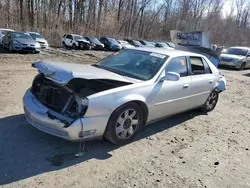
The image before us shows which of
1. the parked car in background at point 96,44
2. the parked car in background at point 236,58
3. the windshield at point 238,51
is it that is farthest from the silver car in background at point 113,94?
the parked car in background at point 96,44

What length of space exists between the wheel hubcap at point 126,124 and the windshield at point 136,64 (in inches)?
26.6

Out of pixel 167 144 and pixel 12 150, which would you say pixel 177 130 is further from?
pixel 12 150

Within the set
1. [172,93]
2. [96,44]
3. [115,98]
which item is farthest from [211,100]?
[96,44]

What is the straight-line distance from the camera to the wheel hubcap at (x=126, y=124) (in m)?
3.65

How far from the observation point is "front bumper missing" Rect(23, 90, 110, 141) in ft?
10.3

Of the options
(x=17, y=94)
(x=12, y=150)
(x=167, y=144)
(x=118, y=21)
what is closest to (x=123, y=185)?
(x=167, y=144)

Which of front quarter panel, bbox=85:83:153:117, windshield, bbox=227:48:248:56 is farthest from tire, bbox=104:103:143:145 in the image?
windshield, bbox=227:48:248:56

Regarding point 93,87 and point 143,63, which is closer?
point 93,87

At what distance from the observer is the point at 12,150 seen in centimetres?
337

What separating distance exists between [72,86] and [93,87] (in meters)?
0.32

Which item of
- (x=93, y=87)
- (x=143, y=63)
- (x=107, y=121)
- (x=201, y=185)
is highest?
(x=143, y=63)

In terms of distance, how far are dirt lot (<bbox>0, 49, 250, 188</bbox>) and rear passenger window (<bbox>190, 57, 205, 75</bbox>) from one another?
116cm

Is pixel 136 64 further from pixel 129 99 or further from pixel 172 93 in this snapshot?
pixel 129 99

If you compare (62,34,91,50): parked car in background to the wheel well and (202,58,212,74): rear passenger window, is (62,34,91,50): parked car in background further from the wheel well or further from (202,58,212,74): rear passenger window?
the wheel well
